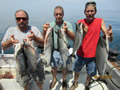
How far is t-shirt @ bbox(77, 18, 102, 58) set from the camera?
241 centimetres

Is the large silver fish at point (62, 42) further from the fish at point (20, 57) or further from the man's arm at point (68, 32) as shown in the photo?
the fish at point (20, 57)

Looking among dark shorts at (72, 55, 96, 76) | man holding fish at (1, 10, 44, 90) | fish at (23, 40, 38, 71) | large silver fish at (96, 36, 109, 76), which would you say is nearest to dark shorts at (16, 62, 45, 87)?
man holding fish at (1, 10, 44, 90)

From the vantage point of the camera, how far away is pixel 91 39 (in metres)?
2.45

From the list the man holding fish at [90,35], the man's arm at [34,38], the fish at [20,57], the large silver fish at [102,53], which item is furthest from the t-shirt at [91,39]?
the fish at [20,57]

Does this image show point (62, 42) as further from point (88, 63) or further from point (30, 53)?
point (88, 63)

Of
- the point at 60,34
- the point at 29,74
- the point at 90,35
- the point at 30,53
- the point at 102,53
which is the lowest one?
the point at 29,74

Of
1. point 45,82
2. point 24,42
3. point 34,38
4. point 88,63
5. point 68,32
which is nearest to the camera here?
point 24,42

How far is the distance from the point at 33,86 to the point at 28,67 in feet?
4.25

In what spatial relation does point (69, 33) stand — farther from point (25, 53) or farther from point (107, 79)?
point (107, 79)

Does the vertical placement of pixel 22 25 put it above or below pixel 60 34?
above

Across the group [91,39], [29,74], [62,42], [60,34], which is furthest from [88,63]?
[29,74]

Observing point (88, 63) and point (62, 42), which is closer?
point (62, 42)

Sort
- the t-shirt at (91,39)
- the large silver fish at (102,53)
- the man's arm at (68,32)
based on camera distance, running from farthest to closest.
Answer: the t-shirt at (91,39)
the man's arm at (68,32)
the large silver fish at (102,53)

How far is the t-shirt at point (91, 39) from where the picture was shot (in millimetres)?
2406
